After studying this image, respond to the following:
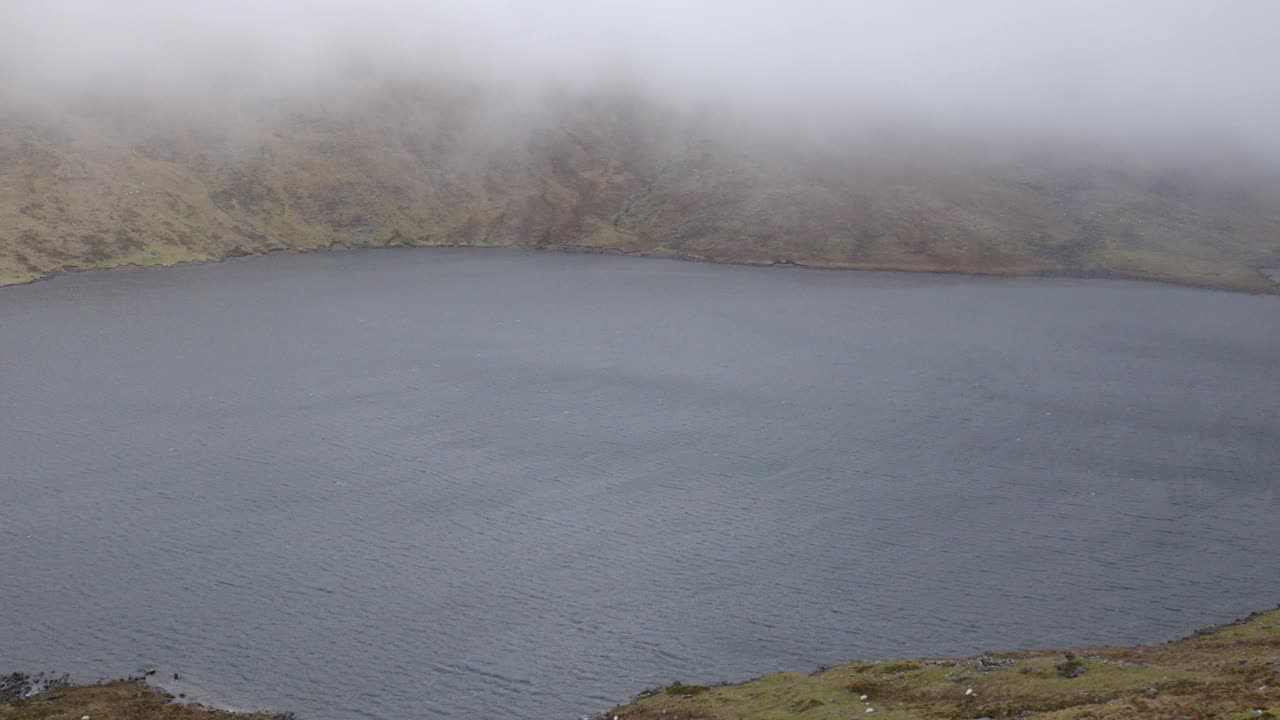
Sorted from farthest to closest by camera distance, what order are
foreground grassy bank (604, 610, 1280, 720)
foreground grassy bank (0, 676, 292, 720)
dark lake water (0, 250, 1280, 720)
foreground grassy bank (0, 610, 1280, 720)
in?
dark lake water (0, 250, 1280, 720) → foreground grassy bank (0, 676, 292, 720) → foreground grassy bank (0, 610, 1280, 720) → foreground grassy bank (604, 610, 1280, 720)

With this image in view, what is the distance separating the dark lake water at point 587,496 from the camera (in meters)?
56.8

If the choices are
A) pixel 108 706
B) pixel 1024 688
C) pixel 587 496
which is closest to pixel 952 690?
pixel 1024 688

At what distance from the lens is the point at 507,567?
65938mm

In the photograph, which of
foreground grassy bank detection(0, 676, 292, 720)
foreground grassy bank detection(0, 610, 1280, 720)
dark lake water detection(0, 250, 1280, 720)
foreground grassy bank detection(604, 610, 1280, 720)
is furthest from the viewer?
dark lake water detection(0, 250, 1280, 720)

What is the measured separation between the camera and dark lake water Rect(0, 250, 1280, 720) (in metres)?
56.8

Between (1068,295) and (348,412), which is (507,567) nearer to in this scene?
(348,412)

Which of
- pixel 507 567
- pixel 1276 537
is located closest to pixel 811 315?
pixel 1276 537

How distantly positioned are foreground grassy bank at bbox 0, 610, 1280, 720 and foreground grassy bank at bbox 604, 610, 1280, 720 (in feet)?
0.17

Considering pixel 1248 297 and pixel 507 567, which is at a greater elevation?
pixel 1248 297

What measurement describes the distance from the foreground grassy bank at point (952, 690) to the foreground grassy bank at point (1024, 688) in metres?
0.05

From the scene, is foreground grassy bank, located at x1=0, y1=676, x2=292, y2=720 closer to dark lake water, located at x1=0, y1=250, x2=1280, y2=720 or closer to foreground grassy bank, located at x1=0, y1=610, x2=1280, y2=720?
foreground grassy bank, located at x1=0, y1=610, x2=1280, y2=720

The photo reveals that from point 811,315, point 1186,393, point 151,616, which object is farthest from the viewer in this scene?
point 811,315

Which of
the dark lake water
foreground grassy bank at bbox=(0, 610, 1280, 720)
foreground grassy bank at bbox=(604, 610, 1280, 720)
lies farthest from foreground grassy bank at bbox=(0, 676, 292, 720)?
foreground grassy bank at bbox=(604, 610, 1280, 720)

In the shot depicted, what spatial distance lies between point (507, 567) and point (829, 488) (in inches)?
1102
